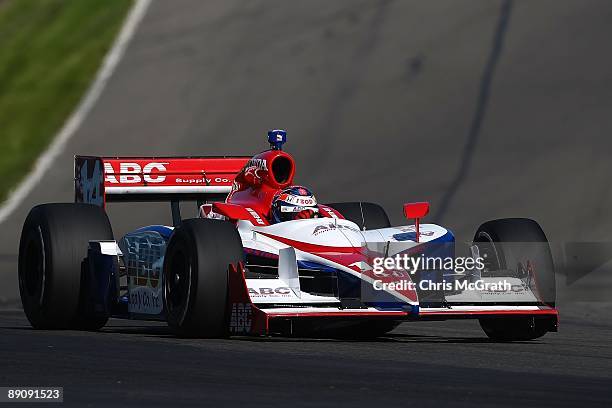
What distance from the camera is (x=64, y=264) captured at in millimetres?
14906

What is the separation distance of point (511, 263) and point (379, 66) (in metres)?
14.6

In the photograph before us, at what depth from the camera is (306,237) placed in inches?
537

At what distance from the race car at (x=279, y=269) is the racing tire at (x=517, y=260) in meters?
0.01

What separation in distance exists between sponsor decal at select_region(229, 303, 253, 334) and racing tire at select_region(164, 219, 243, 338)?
0.46 ft

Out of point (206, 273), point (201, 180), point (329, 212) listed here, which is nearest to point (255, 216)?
point (329, 212)

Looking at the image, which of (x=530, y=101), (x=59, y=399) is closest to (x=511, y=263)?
(x=59, y=399)

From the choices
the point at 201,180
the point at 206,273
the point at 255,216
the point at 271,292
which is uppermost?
the point at 201,180

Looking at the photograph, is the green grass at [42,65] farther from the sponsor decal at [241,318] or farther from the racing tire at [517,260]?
the sponsor decal at [241,318]

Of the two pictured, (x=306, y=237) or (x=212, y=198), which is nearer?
(x=306, y=237)

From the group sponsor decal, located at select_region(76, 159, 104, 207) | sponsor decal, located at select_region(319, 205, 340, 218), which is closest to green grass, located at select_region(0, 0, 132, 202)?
sponsor decal, located at select_region(76, 159, 104, 207)

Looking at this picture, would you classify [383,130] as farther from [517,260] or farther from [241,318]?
[241,318]

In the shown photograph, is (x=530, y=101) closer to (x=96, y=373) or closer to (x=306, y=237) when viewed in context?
(x=306, y=237)

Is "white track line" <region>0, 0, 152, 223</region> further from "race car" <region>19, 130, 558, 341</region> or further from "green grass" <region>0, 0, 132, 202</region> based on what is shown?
"race car" <region>19, 130, 558, 341</region>

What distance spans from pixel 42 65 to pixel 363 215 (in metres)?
18.6
